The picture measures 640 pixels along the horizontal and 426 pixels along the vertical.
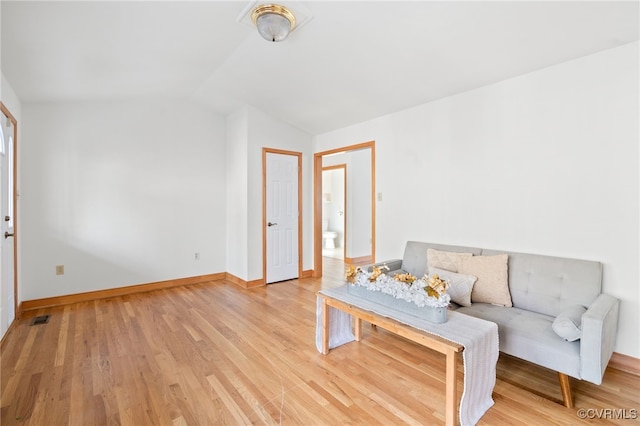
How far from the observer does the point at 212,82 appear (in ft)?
12.4

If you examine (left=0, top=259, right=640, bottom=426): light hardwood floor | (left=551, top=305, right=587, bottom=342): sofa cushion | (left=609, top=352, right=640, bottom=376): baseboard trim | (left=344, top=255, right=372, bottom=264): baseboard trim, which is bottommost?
(left=0, top=259, right=640, bottom=426): light hardwood floor

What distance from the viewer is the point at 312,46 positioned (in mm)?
2754

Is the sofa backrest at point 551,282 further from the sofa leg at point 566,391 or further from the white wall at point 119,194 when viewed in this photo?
the white wall at point 119,194

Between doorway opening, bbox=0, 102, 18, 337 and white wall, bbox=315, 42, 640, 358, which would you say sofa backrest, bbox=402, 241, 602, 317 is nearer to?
white wall, bbox=315, 42, 640, 358

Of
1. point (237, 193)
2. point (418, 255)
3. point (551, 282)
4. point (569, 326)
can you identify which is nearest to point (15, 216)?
point (237, 193)

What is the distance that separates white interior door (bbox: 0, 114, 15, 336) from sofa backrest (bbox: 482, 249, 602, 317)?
4225 mm

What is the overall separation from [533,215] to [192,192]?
416 centimetres

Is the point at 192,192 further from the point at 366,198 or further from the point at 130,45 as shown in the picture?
the point at 366,198

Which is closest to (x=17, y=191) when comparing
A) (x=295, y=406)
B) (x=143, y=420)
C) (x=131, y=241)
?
(x=131, y=241)

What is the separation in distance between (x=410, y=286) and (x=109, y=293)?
380 cm

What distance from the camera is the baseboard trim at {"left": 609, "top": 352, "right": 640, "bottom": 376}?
2.15 metres

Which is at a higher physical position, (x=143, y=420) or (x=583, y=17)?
(x=583, y=17)

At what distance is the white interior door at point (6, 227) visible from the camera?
266 cm

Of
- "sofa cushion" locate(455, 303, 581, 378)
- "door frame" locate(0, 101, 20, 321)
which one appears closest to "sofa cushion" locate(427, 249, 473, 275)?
"sofa cushion" locate(455, 303, 581, 378)
